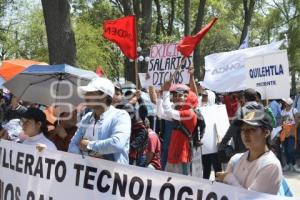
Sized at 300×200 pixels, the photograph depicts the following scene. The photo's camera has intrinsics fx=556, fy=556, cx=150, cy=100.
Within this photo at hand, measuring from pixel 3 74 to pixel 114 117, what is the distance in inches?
133

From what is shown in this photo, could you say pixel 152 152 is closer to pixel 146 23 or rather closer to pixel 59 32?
pixel 59 32

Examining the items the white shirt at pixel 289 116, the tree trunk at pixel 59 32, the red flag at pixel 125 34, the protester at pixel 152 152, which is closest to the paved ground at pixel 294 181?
the white shirt at pixel 289 116

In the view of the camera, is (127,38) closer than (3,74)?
No

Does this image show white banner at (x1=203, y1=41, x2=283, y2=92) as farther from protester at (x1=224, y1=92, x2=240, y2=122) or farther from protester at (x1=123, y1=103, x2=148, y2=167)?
protester at (x1=123, y1=103, x2=148, y2=167)

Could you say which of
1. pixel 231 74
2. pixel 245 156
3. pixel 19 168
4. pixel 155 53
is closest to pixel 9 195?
pixel 19 168

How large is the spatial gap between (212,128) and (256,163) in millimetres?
4667

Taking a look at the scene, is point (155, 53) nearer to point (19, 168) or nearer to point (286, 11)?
point (19, 168)

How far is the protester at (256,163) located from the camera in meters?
3.44

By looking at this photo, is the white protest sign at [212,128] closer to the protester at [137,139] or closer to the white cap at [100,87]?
the protester at [137,139]

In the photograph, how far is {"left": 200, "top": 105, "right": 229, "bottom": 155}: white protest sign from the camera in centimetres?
815

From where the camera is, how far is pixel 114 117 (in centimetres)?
456

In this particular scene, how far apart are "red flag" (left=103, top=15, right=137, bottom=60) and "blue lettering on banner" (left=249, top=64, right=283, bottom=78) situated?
196 cm

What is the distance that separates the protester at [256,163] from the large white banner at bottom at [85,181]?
97mm

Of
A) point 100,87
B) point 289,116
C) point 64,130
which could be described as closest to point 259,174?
point 100,87
